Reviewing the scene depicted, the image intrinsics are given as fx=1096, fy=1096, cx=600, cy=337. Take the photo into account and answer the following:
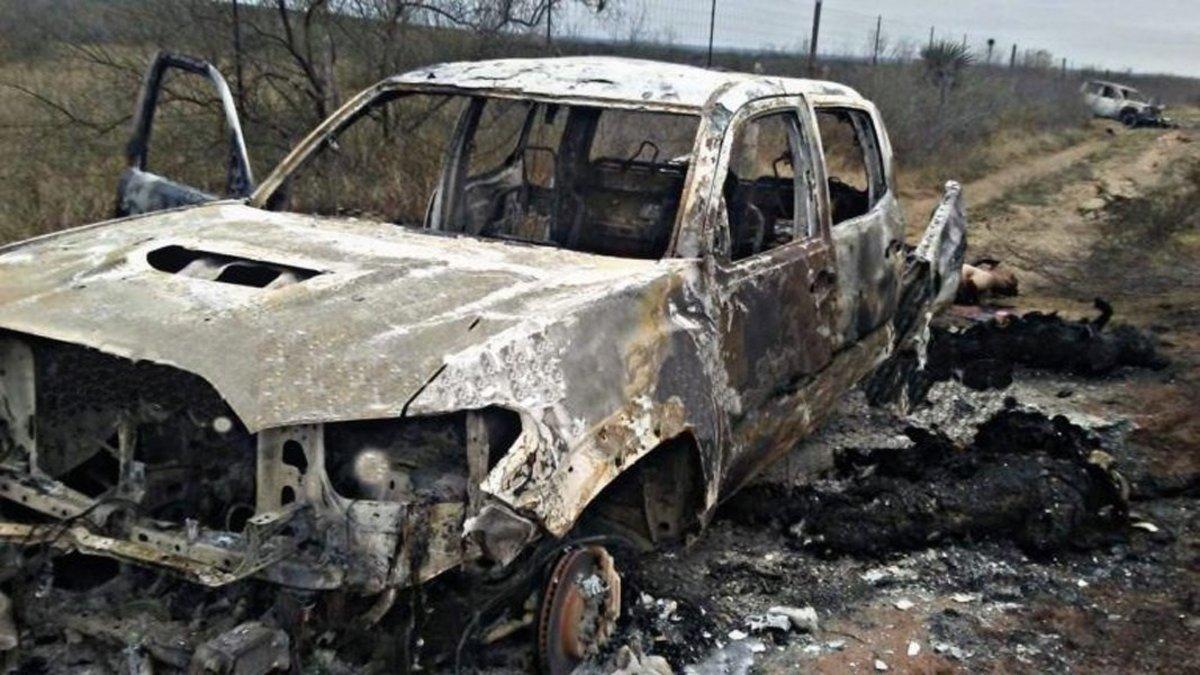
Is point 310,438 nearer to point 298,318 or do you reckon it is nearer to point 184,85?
point 298,318

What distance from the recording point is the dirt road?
3.73 metres

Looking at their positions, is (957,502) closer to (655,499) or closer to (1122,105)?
(655,499)

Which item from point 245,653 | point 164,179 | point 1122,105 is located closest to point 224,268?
point 245,653

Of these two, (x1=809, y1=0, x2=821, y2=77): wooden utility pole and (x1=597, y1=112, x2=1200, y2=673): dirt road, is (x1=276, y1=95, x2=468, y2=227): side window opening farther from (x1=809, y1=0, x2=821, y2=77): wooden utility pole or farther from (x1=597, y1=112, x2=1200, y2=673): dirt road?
(x1=809, y1=0, x2=821, y2=77): wooden utility pole

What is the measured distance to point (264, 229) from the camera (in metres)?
3.85

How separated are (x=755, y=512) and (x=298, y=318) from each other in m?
2.40

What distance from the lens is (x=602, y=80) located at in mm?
4152

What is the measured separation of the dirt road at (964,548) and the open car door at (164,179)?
2453 mm

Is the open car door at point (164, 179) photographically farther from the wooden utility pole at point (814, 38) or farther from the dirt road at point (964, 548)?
the wooden utility pole at point (814, 38)

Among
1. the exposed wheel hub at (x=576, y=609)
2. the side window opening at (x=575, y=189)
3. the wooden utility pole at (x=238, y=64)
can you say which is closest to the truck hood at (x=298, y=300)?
the exposed wheel hub at (x=576, y=609)

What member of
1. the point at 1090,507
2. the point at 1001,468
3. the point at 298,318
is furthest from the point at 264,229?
the point at 1090,507

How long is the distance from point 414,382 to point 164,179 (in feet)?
9.54

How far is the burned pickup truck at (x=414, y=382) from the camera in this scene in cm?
261

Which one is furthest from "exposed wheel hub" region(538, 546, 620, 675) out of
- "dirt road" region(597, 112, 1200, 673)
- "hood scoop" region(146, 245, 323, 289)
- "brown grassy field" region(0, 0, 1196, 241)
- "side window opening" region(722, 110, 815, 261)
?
"brown grassy field" region(0, 0, 1196, 241)
